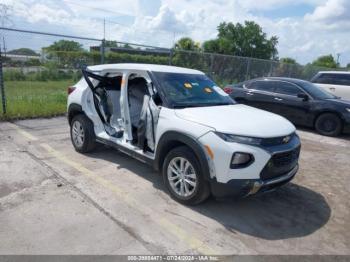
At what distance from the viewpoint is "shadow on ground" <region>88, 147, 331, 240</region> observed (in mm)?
3625

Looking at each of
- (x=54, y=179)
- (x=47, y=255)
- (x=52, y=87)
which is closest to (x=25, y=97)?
(x=52, y=87)

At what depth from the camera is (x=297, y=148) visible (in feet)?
13.3

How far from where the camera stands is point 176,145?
A: 4.10 metres

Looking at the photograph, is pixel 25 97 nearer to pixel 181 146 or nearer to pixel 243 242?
pixel 181 146

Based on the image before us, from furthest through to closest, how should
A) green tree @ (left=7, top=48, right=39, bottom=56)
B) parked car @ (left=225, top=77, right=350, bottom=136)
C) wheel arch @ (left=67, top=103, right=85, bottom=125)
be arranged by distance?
parked car @ (left=225, top=77, right=350, bottom=136) → green tree @ (left=7, top=48, right=39, bottom=56) → wheel arch @ (left=67, top=103, right=85, bottom=125)

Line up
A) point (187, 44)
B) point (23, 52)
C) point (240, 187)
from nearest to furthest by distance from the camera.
A: point (240, 187) < point (23, 52) < point (187, 44)

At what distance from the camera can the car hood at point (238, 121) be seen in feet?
11.8

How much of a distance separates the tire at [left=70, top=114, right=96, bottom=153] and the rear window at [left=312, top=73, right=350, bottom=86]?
10.2 meters

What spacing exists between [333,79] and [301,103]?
13.9 feet

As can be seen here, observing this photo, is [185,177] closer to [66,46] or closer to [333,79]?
[66,46]

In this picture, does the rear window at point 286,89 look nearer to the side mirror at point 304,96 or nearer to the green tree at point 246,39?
the side mirror at point 304,96

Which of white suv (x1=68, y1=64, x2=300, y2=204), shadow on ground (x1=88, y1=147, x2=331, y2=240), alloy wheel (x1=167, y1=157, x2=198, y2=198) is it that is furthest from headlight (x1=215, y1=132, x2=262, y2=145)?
shadow on ground (x1=88, y1=147, x2=331, y2=240)

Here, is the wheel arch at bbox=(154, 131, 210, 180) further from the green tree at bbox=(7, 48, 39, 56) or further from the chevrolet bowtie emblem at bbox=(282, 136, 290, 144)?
the green tree at bbox=(7, 48, 39, 56)

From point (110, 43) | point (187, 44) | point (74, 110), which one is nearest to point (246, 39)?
point (187, 44)
